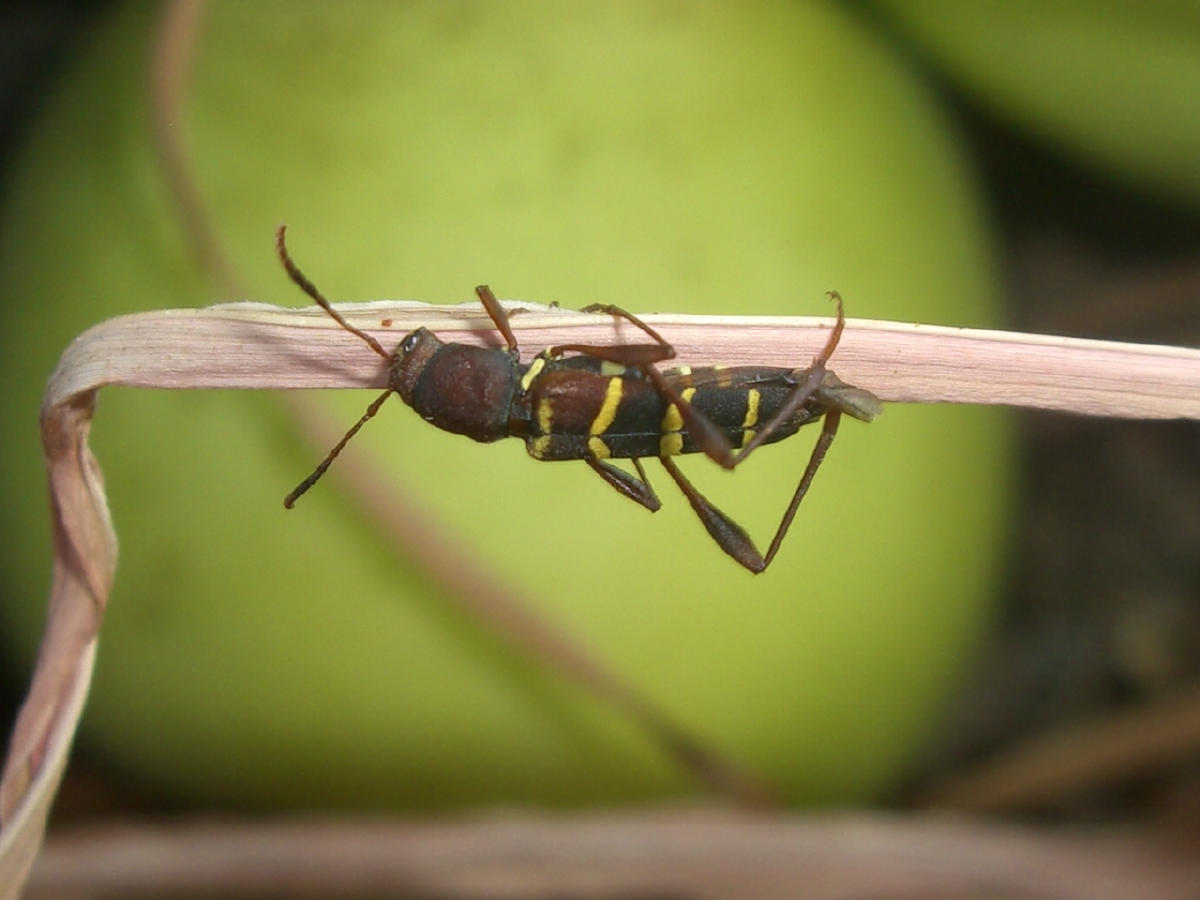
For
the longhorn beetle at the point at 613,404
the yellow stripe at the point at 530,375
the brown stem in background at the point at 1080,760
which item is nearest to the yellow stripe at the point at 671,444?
the longhorn beetle at the point at 613,404

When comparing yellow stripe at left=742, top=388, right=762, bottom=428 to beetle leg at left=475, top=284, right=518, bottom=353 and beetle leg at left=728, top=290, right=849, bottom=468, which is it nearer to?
beetle leg at left=728, top=290, right=849, bottom=468

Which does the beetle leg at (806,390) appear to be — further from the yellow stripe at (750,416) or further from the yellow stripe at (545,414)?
the yellow stripe at (545,414)

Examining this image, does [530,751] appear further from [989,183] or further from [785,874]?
[989,183]

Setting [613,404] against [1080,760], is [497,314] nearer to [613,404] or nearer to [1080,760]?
[613,404]

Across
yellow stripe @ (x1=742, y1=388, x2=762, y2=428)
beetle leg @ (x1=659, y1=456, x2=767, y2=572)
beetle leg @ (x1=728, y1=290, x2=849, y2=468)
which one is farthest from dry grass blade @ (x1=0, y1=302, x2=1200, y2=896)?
beetle leg @ (x1=659, y1=456, x2=767, y2=572)

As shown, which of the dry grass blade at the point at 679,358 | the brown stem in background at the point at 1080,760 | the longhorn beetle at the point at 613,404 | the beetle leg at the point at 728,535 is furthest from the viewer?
the brown stem in background at the point at 1080,760

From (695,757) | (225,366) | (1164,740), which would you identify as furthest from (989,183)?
(225,366)
